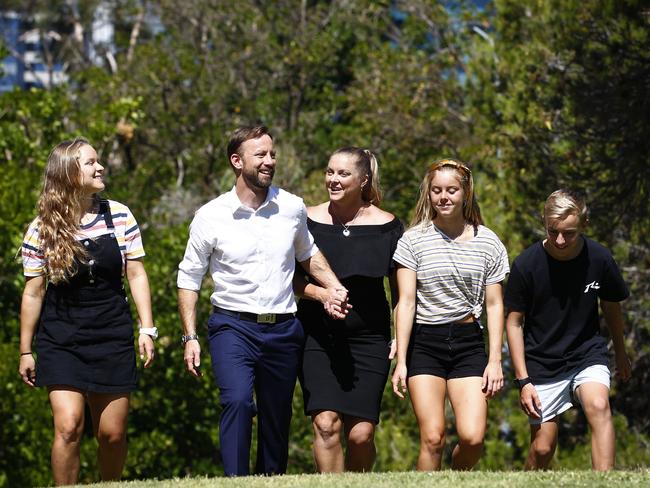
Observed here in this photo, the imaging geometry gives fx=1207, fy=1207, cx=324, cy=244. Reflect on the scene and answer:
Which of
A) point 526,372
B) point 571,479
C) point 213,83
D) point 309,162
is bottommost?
point 571,479

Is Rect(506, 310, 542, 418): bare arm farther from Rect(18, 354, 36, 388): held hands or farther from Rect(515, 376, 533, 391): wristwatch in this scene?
Rect(18, 354, 36, 388): held hands

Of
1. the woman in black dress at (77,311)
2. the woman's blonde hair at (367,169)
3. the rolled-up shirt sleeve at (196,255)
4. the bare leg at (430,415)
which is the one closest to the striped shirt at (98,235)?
the woman in black dress at (77,311)

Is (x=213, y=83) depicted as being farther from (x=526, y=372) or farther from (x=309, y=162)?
(x=526, y=372)

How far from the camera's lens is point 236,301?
23.5 ft

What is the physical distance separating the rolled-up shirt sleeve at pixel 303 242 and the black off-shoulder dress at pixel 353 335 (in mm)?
191

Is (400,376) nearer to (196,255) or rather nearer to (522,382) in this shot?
(522,382)

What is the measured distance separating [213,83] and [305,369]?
21.6 meters

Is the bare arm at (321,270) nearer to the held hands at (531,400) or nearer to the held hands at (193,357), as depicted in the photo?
the held hands at (193,357)

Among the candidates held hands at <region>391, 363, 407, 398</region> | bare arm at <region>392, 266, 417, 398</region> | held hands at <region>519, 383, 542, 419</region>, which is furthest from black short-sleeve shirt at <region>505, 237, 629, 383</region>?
held hands at <region>391, 363, 407, 398</region>

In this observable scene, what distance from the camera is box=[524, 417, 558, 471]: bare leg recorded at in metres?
7.45

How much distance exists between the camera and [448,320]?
289 inches

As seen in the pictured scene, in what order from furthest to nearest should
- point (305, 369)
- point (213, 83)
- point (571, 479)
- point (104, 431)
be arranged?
point (213, 83)
point (305, 369)
point (104, 431)
point (571, 479)

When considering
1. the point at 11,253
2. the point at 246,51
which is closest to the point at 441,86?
the point at 246,51

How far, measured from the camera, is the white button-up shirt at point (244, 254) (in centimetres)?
716
